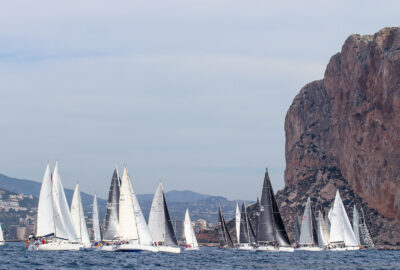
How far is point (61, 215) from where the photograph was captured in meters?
106

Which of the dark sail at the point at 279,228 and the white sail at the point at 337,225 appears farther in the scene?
the white sail at the point at 337,225

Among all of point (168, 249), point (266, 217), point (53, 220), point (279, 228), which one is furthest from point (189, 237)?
point (53, 220)

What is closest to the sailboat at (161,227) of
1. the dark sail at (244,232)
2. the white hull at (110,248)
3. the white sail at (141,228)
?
the white sail at (141,228)

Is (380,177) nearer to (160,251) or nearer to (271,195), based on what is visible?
(271,195)

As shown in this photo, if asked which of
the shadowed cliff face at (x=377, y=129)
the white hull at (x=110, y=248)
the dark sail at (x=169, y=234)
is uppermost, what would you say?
the shadowed cliff face at (x=377, y=129)

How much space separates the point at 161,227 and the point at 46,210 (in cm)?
1572

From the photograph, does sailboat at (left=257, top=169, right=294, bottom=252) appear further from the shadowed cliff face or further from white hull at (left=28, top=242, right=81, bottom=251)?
the shadowed cliff face

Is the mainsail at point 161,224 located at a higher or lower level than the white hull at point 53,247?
higher

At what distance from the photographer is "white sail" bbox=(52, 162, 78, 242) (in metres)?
105

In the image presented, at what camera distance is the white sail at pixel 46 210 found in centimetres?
10256

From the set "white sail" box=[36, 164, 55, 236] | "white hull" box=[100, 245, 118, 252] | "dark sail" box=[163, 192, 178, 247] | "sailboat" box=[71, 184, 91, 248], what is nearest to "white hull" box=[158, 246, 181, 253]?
"dark sail" box=[163, 192, 178, 247]

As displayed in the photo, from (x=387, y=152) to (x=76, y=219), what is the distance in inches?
3317

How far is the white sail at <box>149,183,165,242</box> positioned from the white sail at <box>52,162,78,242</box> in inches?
478

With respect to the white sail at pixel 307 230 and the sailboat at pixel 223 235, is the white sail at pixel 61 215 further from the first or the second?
the sailboat at pixel 223 235
